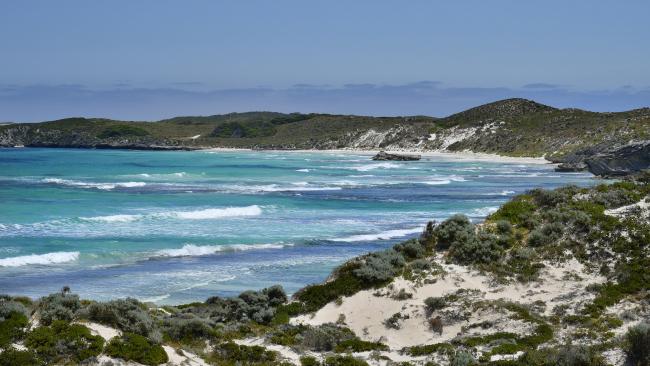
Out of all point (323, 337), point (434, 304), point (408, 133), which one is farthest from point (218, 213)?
point (408, 133)

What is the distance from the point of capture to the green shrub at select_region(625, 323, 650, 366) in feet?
36.6

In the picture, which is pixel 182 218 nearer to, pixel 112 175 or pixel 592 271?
pixel 592 271

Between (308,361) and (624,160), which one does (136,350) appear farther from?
(624,160)

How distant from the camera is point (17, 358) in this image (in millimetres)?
10258

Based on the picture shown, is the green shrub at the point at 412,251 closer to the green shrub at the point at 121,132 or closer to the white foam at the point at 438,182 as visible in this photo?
the white foam at the point at 438,182

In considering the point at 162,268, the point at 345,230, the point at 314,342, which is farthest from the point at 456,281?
the point at 345,230

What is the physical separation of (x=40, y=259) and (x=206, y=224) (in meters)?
10.7

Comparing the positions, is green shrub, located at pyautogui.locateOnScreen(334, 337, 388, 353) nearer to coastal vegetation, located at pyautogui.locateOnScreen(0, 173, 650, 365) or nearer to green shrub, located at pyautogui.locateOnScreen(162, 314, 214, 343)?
coastal vegetation, located at pyautogui.locateOnScreen(0, 173, 650, 365)

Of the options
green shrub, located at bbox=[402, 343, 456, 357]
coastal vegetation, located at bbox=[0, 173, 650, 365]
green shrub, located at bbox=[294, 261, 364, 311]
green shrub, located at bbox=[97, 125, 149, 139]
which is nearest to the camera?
coastal vegetation, located at bbox=[0, 173, 650, 365]

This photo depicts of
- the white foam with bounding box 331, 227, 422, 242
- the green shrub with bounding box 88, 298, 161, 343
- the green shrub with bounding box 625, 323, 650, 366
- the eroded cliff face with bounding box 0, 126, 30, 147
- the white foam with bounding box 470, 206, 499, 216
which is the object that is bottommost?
the white foam with bounding box 331, 227, 422, 242

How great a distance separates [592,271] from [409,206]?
28032 millimetres

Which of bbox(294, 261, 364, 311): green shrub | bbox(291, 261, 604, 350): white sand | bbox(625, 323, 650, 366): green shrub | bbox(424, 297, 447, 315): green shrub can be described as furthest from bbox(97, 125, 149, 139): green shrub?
bbox(625, 323, 650, 366): green shrub

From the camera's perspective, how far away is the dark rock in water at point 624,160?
59688 mm

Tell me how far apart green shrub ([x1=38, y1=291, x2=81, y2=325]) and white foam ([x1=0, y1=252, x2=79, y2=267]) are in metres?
14.2
